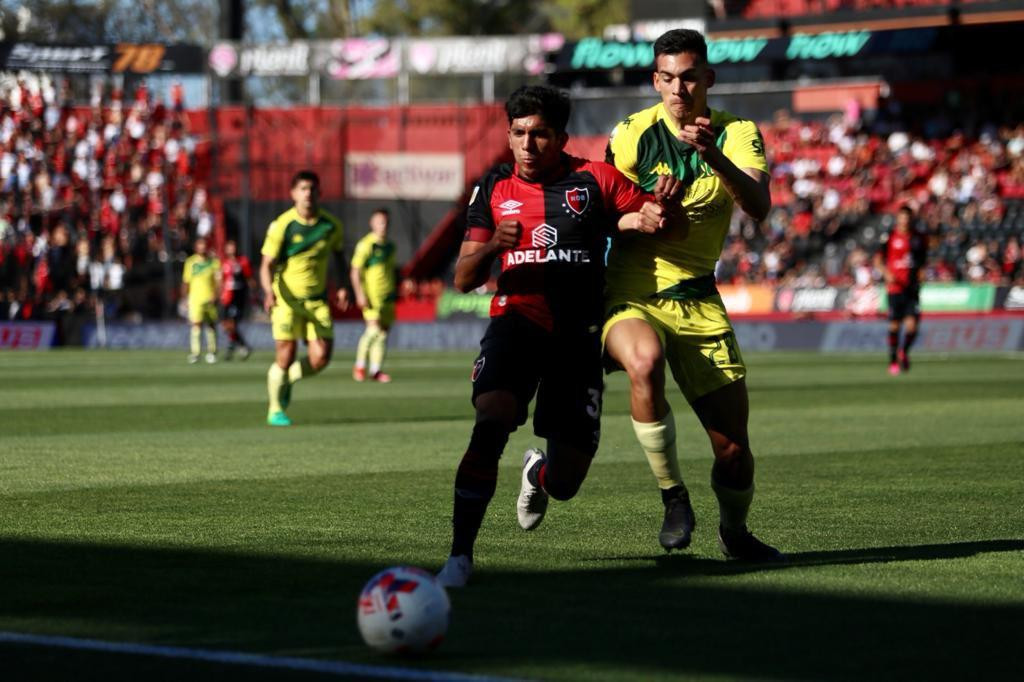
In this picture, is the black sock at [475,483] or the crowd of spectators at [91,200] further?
the crowd of spectators at [91,200]

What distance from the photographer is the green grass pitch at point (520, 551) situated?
5484 mm

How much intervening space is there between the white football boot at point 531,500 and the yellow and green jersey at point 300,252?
8.38m

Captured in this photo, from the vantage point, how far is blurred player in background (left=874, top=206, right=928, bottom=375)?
990 inches

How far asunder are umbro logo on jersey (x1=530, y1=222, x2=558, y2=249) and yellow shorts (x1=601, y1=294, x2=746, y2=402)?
0.60 meters

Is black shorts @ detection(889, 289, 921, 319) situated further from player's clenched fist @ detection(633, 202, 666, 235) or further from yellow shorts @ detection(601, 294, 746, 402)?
player's clenched fist @ detection(633, 202, 666, 235)

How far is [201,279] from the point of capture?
1276 inches

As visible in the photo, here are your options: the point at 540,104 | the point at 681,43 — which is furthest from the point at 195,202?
the point at 540,104

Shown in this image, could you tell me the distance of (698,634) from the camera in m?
5.76

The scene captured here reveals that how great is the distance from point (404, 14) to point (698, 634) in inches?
2708

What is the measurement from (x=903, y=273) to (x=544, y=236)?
19076 mm

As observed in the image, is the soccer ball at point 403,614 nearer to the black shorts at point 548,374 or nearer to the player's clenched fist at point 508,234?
the black shorts at point 548,374

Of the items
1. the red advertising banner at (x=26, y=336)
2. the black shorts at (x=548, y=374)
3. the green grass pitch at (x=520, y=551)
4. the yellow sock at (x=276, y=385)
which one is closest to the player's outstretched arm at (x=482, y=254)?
the black shorts at (x=548, y=374)

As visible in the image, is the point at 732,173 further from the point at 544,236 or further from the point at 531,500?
the point at 531,500

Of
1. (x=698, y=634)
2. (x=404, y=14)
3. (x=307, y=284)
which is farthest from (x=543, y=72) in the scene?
(x=698, y=634)
